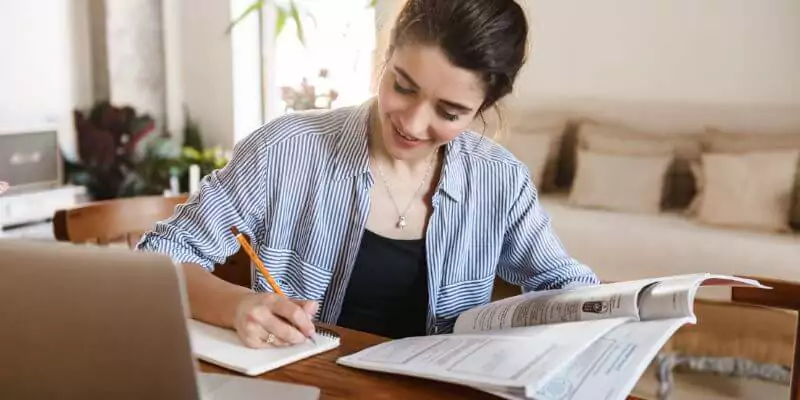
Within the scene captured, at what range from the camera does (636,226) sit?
2.95 m

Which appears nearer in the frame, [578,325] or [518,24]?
[578,325]

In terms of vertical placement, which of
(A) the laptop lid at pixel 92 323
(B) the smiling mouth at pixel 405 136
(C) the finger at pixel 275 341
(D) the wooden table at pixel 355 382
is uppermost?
(B) the smiling mouth at pixel 405 136

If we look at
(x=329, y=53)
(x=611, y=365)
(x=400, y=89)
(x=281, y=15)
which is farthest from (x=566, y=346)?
(x=281, y=15)

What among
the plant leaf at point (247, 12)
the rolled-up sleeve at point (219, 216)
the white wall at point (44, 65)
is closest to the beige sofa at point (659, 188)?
the plant leaf at point (247, 12)

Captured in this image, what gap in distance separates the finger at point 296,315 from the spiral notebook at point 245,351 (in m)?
0.02

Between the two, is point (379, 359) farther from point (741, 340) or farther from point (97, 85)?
point (97, 85)

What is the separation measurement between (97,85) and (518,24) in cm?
368

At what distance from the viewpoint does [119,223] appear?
1528mm

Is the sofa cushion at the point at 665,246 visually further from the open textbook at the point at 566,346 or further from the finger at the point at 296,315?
the finger at the point at 296,315

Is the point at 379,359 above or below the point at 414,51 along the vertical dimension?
below

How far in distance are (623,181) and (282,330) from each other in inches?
94.5

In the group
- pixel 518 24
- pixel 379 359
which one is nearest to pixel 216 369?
pixel 379 359

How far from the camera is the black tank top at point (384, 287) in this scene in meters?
1.17

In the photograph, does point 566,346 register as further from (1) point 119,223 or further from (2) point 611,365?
(1) point 119,223
